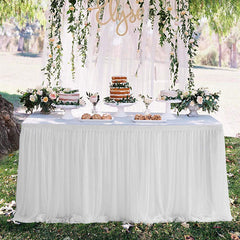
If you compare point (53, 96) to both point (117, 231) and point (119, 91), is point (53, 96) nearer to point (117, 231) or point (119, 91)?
point (119, 91)

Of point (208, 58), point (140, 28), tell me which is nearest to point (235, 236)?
point (140, 28)

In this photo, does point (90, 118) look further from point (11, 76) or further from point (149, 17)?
point (11, 76)

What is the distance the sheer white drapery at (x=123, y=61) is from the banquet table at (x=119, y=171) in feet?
3.13

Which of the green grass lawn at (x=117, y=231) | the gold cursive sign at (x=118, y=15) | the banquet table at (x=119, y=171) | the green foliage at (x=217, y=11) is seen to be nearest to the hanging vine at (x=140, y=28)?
the gold cursive sign at (x=118, y=15)

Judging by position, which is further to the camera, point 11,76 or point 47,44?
point 11,76

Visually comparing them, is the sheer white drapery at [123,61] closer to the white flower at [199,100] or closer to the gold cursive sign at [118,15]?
the gold cursive sign at [118,15]

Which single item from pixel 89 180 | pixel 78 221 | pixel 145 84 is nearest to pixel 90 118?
pixel 89 180

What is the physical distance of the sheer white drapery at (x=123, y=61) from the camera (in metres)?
3.66

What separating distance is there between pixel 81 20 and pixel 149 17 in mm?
682

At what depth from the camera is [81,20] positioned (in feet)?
11.5

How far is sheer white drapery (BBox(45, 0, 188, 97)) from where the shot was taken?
366 cm

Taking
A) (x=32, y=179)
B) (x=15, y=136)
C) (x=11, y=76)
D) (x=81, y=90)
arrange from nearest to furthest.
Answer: (x=32, y=179)
(x=81, y=90)
(x=15, y=136)
(x=11, y=76)

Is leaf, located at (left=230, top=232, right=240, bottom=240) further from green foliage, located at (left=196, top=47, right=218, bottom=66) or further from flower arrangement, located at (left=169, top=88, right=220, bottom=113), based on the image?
green foliage, located at (left=196, top=47, right=218, bottom=66)

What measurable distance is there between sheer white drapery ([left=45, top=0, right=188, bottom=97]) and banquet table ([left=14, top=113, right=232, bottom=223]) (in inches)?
37.5
